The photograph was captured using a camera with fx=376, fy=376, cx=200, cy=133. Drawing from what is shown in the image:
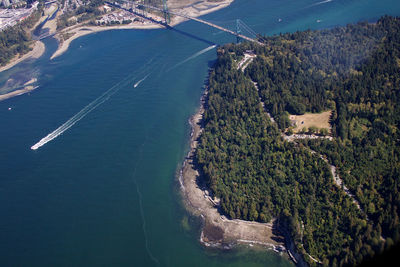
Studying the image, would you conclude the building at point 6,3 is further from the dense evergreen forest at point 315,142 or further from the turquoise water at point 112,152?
the dense evergreen forest at point 315,142

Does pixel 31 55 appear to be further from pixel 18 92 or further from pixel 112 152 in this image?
pixel 112 152

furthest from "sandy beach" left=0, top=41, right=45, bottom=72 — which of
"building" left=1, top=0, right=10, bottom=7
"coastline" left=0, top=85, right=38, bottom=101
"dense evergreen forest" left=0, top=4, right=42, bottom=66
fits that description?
"building" left=1, top=0, right=10, bottom=7

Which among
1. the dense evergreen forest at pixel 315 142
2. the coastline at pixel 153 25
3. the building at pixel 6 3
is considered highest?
the building at pixel 6 3

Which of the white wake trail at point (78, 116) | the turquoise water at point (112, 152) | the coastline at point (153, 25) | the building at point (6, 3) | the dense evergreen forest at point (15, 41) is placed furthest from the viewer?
the building at point (6, 3)

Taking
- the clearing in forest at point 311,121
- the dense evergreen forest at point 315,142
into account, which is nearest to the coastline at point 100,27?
the dense evergreen forest at point 315,142

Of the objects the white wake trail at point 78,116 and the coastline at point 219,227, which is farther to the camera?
the white wake trail at point 78,116

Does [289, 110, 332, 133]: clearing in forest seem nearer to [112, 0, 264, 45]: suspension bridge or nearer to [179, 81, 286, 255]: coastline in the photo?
[179, 81, 286, 255]: coastline

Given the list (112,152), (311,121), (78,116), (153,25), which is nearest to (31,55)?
(153,25)
